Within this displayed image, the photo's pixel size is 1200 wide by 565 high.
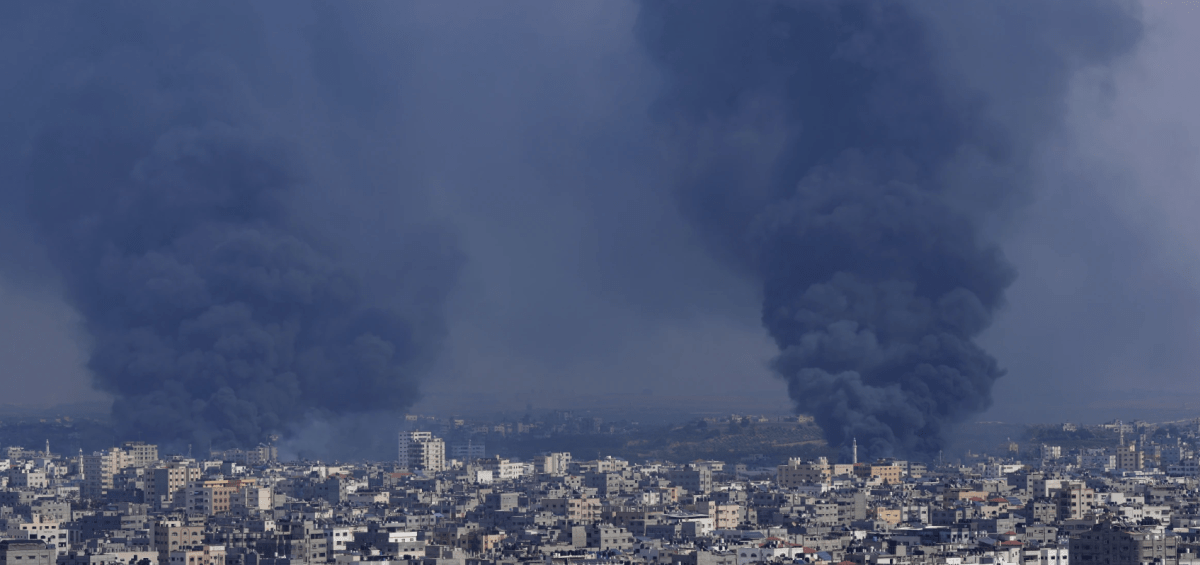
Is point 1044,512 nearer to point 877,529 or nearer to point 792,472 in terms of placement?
point 877,529

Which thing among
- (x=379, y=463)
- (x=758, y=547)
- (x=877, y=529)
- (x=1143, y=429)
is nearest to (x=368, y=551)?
(x=758, y=547)

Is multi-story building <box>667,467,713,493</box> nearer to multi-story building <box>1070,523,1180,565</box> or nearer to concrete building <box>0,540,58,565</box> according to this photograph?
multi-story building <box>1070,523,1180,565</box>

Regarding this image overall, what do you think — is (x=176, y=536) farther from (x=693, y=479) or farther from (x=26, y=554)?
(x=693, y=479)

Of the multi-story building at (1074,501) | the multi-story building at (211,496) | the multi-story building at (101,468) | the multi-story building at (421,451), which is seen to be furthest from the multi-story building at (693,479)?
the multi-story building at (421,451)

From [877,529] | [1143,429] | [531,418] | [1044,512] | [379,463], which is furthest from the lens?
[531,418]

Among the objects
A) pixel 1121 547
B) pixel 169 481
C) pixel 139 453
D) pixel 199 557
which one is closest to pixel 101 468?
pixel 139 453

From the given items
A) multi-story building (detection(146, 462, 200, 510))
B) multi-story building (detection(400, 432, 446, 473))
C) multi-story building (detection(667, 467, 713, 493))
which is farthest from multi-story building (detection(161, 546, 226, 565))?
multi-story building (detection(400, 432, 446, 473))

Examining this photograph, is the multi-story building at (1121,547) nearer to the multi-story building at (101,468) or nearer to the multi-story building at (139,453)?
the multi-story building at (101,468)
